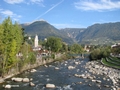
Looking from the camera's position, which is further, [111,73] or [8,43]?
[111,73]

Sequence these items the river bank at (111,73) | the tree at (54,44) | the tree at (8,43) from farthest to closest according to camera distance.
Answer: the tree at (54,44) < the tree at (8,43) < the river bank at (111,73)

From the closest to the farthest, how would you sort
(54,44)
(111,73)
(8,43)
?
(8,43)
(111,73)
(54,44)

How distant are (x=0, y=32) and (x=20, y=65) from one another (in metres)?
17.9

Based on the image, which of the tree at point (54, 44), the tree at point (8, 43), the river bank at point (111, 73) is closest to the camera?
the river bank at point (111, 73)

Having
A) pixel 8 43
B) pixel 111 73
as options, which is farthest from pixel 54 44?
pixel 8 43

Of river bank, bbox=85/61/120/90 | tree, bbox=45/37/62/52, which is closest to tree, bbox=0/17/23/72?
river bank, bbox=85/61/120/90

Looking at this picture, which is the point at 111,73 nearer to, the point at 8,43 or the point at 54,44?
the point at 8,43

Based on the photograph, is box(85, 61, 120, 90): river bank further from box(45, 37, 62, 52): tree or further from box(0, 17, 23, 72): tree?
box(45, 37, 62, 52): tree

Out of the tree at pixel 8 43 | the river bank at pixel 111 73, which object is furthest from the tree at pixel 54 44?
the tree at pixel 8 43

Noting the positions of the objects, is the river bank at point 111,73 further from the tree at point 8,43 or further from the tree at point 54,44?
the tree at point 54,44

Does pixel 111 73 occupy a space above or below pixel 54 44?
below

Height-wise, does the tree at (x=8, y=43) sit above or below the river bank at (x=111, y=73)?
above

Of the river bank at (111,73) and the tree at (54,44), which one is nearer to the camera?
the river bank at (111,73)

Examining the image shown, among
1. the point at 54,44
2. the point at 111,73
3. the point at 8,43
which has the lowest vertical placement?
the point at 111,73
